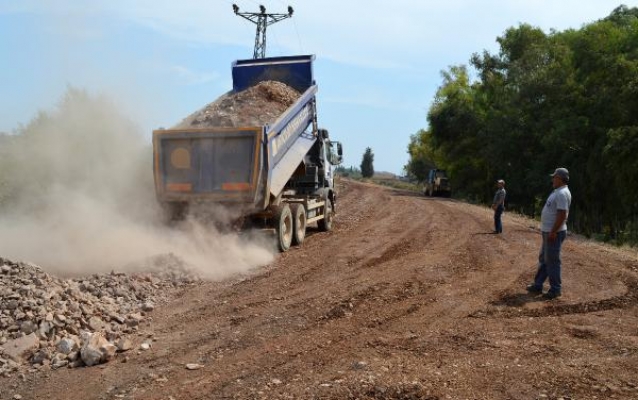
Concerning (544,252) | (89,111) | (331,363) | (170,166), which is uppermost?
(89,111)

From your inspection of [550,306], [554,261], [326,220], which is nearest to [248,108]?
[326,220]

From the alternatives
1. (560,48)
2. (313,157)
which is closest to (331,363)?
(313,157)

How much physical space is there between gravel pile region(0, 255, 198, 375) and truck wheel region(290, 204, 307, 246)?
4.47 meters

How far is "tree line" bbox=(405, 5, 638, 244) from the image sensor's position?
23.8m

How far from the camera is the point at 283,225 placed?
11.1m

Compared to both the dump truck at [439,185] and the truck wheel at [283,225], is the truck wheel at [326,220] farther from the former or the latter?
the dump truck at [439,185]

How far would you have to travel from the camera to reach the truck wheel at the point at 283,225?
10.8 metres

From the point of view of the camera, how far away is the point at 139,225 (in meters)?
9.79

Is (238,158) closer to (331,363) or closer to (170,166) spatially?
(170,166)

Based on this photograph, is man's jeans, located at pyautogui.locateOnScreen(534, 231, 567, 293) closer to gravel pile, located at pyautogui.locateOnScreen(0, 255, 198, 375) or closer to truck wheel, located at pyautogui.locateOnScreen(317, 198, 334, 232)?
gravel pile, located at pyautogui.locateOnScreen(0, 255, 198, 375)

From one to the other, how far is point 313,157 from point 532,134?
22073 mm

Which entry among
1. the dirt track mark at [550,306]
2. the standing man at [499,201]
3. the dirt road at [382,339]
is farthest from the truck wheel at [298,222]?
the dirt track mark at [550,306]

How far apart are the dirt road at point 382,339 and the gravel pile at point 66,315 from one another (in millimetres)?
208

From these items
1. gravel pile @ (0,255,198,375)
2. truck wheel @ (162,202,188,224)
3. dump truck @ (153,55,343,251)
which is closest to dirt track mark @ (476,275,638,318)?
gravel pile @ (0,255,198,375)
